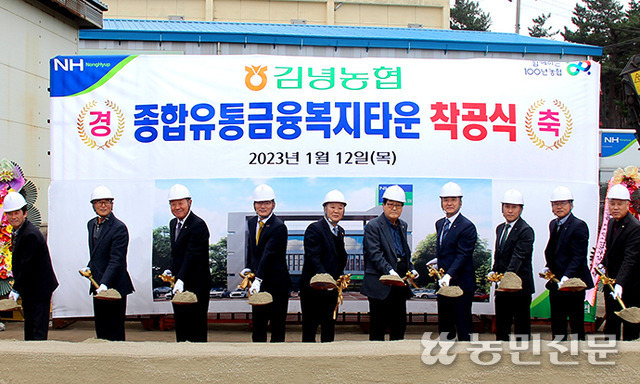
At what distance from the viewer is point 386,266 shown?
593cm

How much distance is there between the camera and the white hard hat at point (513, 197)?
638 cm

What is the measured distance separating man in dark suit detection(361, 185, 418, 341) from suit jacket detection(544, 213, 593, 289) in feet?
4.76

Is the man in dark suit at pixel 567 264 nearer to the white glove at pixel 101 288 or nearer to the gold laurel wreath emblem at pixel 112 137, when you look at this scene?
the white glove at pixel 101 288

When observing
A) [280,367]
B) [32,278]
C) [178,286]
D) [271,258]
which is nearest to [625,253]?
[271,258]

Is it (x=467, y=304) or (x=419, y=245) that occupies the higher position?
(x=419, y=245)

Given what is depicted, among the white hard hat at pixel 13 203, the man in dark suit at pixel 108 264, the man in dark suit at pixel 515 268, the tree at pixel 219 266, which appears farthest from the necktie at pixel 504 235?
the white hard hat at pixel 13 203

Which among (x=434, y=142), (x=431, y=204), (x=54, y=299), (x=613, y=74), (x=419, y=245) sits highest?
(x=613, y=74)

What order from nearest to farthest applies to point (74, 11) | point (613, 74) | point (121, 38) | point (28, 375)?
point (28, 375)
point (74, 11)
point (121, 38)
point (613, 74)

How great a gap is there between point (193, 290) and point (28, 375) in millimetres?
2344

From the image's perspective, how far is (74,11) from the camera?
864 cm

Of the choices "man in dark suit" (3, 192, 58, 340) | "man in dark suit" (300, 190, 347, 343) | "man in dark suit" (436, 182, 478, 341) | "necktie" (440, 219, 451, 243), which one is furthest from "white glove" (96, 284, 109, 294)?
"necktie" (440, 219, 451, 243)

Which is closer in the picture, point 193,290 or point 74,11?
point 193,290

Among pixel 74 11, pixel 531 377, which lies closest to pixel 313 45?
pixel 74 11

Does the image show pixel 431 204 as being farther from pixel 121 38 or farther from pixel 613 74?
pixel 613 74
